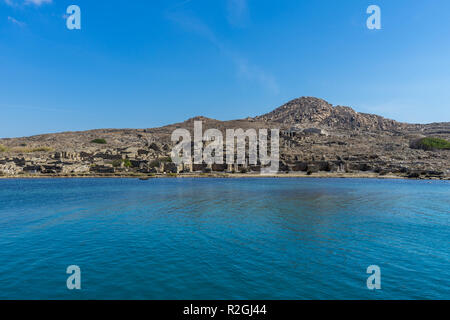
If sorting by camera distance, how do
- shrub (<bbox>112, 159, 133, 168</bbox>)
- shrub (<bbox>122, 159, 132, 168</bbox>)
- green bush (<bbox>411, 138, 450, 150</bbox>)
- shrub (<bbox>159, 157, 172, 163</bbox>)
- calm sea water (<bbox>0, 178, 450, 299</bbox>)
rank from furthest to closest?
shrub (<bbox>159, 157, 172, 163</bbox>) → green bush (<bbox>411, 138, 450, 150</bbox>) → shrub (<bbox>122, 159, 132, 168</bbox>) → shrub (<bbox>112, 159, 133, 168</bbox>) → calm sea water (<bbox>0, 178, 450, 299</bbox>)

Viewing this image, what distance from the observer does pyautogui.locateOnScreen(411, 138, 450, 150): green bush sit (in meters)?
107

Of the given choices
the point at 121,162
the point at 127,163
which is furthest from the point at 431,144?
the point at 121,162

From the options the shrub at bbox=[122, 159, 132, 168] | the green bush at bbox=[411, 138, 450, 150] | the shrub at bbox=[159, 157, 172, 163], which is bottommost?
the shrub at bbox=[122, 159, 132, 168]

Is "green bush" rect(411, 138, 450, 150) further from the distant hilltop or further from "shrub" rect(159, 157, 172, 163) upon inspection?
"shrub" rect(159, 157, 172, 163)

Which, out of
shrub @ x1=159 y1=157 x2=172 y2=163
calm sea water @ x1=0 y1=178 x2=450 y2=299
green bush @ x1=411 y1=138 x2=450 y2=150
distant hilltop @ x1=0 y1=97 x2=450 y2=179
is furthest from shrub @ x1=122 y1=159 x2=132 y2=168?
green bush @ x1=411 y1=138 x2=450 y2=150

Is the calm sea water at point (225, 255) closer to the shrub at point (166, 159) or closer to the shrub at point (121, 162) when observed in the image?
the shrub at point (121, 162)

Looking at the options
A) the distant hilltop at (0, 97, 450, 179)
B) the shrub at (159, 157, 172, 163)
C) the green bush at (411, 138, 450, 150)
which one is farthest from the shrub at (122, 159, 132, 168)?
the green bush at (411, 138, 450, 150)

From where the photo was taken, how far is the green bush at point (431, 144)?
107 m

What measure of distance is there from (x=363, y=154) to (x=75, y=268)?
108338 mm

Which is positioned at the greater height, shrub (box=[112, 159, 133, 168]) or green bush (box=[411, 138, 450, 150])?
green bush (box=[411, 138, 450, 150])

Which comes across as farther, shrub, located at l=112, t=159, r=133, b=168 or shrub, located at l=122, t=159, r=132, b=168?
shrub, located at l=122, t=159, r=132, b=168

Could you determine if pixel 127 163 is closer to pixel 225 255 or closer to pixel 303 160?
pixel 303 160

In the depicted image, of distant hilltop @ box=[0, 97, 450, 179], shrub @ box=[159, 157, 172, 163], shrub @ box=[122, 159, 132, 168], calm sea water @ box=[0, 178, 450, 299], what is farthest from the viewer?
shrub @ box=[159, 157, 172, 163]
